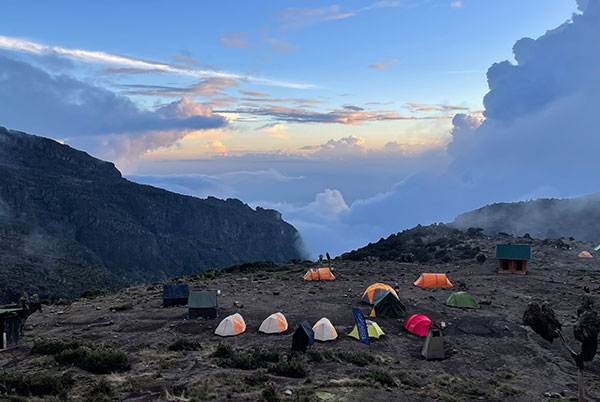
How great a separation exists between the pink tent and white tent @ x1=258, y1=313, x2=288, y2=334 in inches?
256

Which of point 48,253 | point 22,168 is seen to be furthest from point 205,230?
point 48,253

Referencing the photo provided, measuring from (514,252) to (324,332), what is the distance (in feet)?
94.2

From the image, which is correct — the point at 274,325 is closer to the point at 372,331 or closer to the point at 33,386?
the point at 372,331

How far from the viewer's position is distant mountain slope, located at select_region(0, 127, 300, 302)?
2945 inches

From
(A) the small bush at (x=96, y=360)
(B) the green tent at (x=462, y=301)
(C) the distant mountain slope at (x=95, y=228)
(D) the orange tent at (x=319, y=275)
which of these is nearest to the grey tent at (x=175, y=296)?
(A) the small bush at (x=96, y=360)

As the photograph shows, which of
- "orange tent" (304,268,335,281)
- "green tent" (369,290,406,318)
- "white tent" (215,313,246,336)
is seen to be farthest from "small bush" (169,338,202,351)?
"orange tent" (304,268,335,281)

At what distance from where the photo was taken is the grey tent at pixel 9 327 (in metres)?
21.4

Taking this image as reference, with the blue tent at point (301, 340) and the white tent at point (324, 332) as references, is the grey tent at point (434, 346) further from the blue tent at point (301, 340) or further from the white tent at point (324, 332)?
the blue tent at point (301, 340)

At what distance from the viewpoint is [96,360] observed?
58.7 feet

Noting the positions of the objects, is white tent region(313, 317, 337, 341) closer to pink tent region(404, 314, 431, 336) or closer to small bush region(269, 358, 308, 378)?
pink tent region(404, 314, 431, 336)

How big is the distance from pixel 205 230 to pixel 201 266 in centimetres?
2859

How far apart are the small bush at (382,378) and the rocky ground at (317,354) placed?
41mm

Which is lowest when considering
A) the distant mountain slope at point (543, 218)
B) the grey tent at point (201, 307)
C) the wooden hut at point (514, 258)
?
the grey tent at point (201, 307)

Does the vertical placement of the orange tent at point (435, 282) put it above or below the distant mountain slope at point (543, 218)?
below
